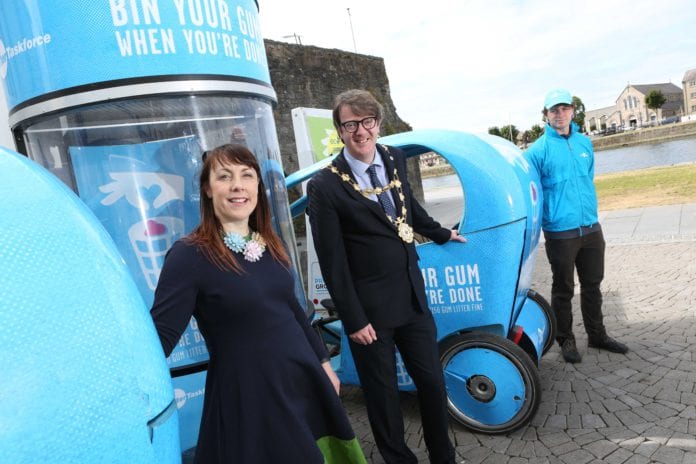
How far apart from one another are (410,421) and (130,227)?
2043mm

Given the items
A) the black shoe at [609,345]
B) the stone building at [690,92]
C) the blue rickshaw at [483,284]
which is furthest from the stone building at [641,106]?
the blue rickshaw at [483,284]

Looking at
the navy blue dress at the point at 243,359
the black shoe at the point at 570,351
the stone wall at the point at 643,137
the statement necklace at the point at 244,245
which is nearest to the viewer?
the navy blue dress at the point at 243,359

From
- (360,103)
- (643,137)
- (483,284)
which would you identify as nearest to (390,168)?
(360,103)

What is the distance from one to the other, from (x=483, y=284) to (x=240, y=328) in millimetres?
1553

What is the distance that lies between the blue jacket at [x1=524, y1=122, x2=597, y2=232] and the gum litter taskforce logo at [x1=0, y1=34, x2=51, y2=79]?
284 cm

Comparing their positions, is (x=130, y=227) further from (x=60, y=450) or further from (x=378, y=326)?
(x=60, y=450)

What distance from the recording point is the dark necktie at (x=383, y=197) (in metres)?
2.24

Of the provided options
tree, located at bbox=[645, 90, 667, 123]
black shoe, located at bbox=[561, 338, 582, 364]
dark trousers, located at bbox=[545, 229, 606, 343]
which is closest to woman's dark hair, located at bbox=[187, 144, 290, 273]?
dark trousers, located at bbox=[545, 229, 606, 343]

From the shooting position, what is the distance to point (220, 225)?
1572 millimetres

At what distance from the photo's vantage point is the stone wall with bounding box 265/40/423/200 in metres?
12.0

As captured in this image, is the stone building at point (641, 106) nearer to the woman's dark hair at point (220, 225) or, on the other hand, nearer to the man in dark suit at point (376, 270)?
the man in dark suit at point (376, 270)

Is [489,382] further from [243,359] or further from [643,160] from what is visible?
[643,160]

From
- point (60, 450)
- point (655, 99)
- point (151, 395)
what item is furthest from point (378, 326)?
point (655, 99)

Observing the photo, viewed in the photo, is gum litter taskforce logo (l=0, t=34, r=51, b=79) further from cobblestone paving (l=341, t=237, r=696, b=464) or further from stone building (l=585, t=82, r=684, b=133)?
stone building (l=585, t=82, r=684, b=133)
